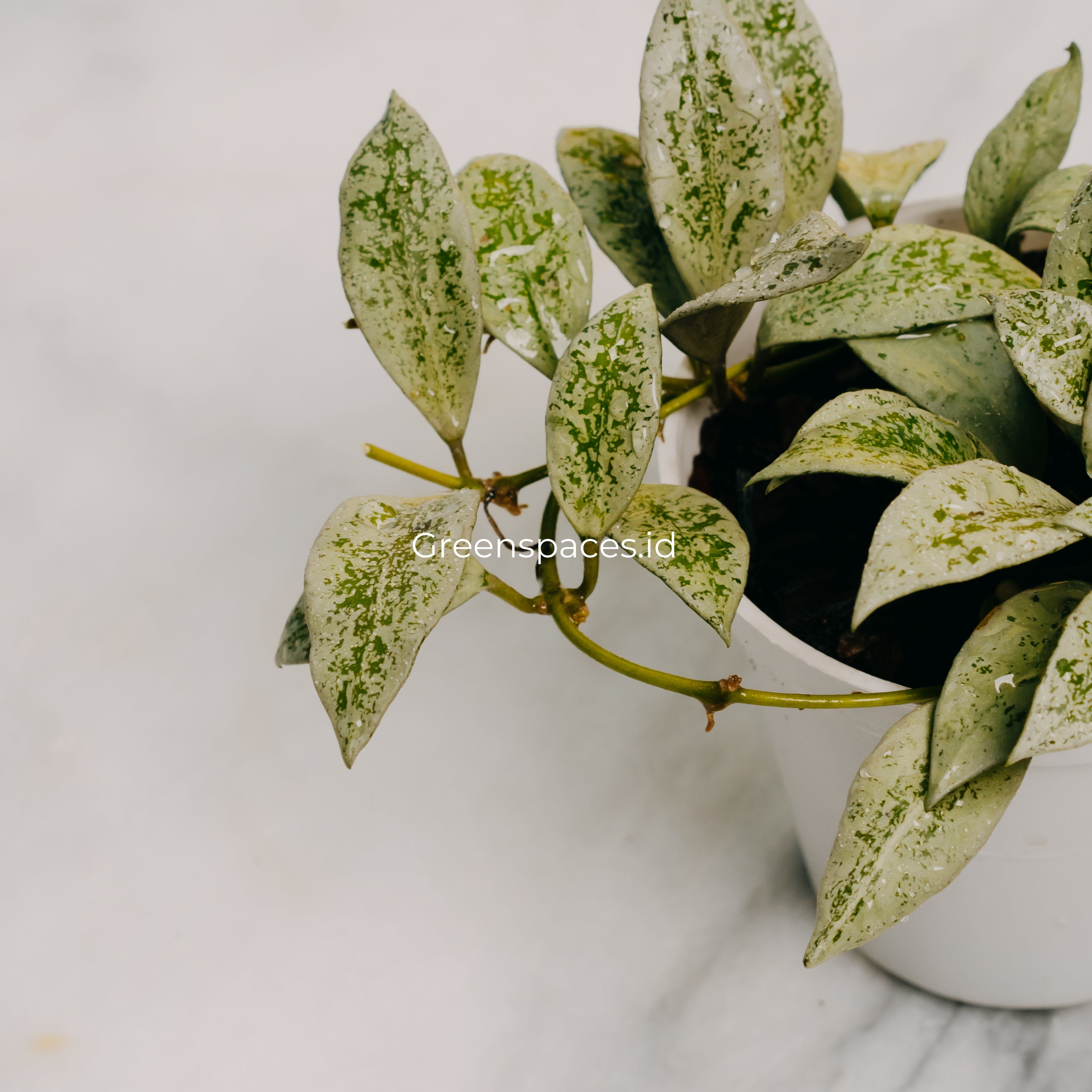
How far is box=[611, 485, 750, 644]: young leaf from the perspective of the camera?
303 millimetres

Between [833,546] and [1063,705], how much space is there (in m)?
0.16

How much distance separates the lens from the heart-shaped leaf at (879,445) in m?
0.29

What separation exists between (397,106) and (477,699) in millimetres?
424

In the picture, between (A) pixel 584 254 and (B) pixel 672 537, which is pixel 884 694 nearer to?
(B) pixel 672 537

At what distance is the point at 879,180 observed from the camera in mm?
486

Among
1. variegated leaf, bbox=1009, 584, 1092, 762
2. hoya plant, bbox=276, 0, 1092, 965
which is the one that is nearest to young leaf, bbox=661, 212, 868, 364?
hoya plant, bbox=276, 0, 1092, 965

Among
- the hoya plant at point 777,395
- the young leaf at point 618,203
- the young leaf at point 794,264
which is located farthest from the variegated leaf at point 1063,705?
the young leaf at point 618,203

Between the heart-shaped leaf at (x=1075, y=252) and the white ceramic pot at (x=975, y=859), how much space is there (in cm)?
13

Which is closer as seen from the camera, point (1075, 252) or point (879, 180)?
point (1075, 252)

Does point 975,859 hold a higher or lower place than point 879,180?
lower

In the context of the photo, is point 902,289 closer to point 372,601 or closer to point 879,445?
point 879,445

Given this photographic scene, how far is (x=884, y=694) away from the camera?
33 cm

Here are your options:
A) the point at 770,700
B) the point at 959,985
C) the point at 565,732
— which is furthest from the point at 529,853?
the point at 770,700

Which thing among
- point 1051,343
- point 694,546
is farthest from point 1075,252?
point 694,546
